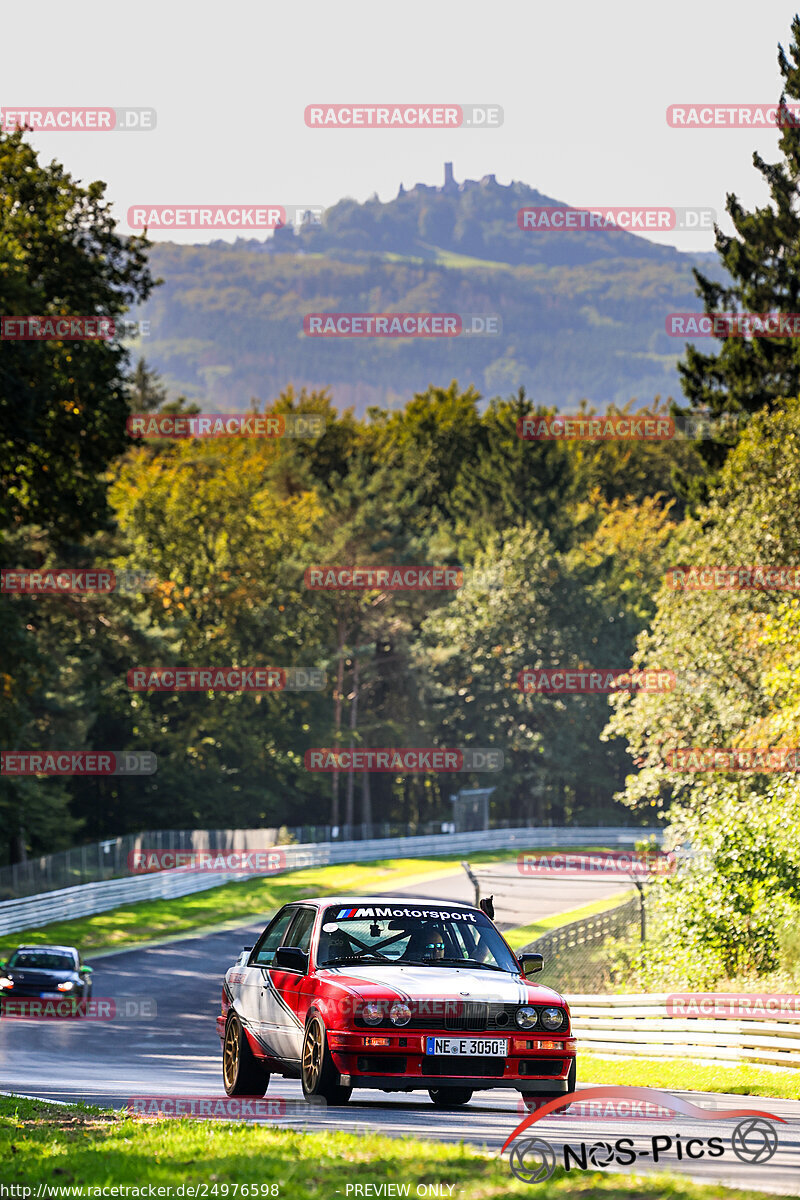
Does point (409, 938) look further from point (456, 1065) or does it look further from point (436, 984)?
point (456, 1065)

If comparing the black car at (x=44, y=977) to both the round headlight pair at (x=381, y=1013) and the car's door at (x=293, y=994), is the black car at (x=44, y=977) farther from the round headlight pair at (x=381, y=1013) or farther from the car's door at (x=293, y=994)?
the round headlight pair at (x=381, y=1013)

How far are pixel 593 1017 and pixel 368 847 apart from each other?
43753mm

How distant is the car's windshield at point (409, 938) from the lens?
10.5 meters

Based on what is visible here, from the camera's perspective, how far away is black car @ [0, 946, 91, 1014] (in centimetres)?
2745

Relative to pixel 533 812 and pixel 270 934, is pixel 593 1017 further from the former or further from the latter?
pixel 533 812

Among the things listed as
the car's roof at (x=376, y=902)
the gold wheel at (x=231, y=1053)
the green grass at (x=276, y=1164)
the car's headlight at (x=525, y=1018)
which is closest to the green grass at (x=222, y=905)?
the gold wheel at (x=231, y=1053)

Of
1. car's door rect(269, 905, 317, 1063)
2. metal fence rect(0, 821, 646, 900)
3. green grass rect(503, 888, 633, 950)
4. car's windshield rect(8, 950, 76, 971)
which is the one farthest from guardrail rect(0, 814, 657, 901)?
car's door rect(269, 905, 317, 1063)

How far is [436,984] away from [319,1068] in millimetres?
957

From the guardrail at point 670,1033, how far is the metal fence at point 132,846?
89.7ft

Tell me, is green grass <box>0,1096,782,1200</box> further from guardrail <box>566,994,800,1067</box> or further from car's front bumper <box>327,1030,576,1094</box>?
guardrail <box>566,994,800,1067</box>

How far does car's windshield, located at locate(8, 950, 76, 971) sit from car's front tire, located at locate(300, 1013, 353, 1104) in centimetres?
1928

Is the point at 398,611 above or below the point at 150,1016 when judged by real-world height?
above

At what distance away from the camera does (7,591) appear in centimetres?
3778

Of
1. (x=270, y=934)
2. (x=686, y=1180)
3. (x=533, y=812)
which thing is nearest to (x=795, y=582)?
(x=270, y=934)
